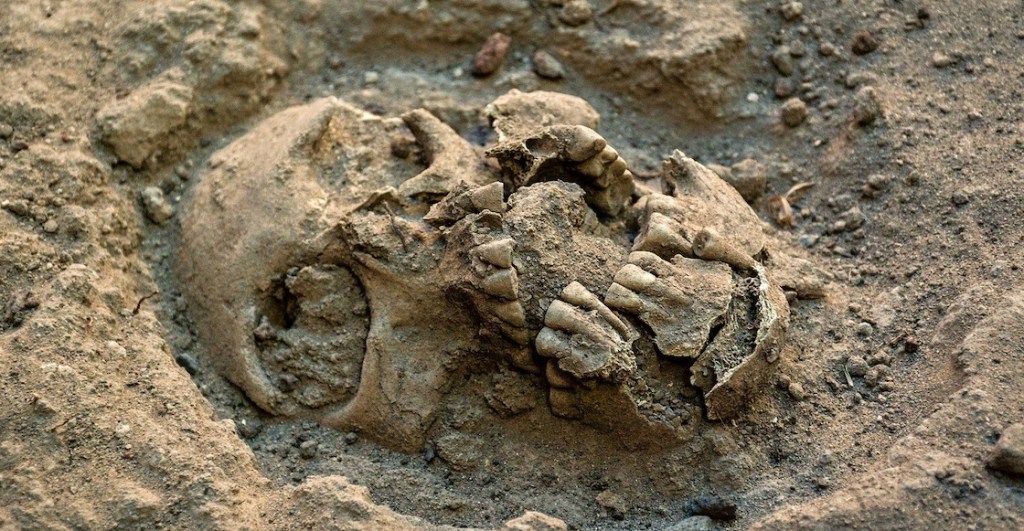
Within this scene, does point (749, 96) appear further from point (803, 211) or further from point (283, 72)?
point (283, 72)

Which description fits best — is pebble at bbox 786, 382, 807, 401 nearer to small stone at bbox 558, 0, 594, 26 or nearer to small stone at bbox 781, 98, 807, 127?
small stone at bbox 781, 98, 807, 127

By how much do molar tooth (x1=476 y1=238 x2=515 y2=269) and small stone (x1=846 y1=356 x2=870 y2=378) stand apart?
1.03 m

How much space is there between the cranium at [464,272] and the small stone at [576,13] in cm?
69

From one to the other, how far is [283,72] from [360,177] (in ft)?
2.67

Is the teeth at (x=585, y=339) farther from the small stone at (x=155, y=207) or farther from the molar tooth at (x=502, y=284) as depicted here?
the small stone at (x=155, y=207)

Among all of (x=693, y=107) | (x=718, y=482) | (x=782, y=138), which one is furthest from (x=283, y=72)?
(x=718, y=482)

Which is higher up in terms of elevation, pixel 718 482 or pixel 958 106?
pixel 958 106

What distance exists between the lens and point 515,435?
3236 mm

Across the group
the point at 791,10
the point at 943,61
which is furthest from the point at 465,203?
the point at 943,61

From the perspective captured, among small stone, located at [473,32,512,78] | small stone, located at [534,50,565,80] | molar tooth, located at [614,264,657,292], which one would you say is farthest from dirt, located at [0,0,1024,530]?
small stone, located at [534,50,565,80]

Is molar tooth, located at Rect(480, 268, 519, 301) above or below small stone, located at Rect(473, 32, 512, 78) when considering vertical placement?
above

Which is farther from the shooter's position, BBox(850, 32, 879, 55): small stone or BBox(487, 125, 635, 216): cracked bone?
BBox(850, 32, 879, 55): small stone

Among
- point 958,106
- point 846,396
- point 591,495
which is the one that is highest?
point 958,106

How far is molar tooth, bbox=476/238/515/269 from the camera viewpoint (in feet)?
9.99
